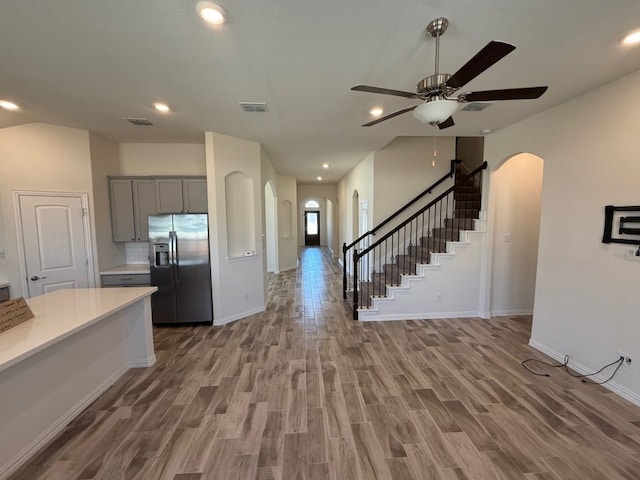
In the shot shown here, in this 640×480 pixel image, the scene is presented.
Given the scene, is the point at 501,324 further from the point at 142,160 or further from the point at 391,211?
the point at 142,160

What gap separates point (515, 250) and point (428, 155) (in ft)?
7.89

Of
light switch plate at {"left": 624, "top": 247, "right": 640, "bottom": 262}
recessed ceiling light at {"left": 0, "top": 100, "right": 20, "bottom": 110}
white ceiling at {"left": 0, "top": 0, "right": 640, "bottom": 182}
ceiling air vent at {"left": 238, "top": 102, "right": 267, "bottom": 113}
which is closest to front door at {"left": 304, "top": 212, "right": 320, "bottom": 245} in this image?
white ceiling at {"left": 0, "top": 0, "right": 640, "bottom": 182}

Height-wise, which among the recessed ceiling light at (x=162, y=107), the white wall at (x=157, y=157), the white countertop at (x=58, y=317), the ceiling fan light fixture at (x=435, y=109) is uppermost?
the recessed ceiling light at (x=162, y=107)

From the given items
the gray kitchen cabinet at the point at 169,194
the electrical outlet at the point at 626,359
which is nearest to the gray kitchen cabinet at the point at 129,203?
the gray kitchen cabinet at the point at 169,194

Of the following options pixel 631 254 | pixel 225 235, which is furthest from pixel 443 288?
pixel 225 235

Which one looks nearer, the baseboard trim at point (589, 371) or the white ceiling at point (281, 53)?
the white ceiling at point (281, 53)

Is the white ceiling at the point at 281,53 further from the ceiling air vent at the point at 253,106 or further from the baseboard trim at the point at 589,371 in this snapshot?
the baseboard trim at the point at 589,371

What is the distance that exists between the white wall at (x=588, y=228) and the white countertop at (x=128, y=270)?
5664 mm

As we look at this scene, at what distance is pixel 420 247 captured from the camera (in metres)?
5.30

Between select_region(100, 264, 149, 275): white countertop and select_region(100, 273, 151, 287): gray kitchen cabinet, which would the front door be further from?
select_region(100, 273, 151, 287): gray kitchen cabinet

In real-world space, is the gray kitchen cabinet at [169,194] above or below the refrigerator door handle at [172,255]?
above

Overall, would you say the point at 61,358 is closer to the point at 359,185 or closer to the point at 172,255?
the point at 172,255

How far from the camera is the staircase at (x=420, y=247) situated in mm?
4527

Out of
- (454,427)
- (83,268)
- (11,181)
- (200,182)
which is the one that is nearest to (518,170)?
(454,427)
